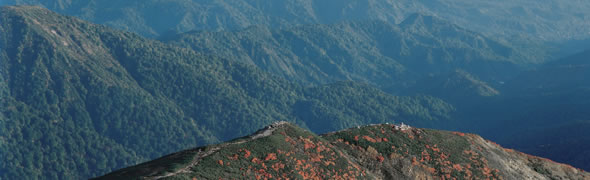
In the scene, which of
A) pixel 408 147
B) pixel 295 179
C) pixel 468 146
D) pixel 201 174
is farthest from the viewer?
pixel 468 146

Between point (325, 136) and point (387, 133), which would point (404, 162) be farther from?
point (325, 136)

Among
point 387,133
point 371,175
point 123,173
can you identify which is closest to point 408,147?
point 387,133

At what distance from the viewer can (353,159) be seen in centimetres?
7712

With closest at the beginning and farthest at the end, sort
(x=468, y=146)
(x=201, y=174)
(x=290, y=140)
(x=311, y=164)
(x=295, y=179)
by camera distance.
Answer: (x=201, y=174) → (x=295, y=179) → (x=311, y=164) → (x=290, y=140) → (x=468, y=146)

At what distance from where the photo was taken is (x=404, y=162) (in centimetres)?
7869

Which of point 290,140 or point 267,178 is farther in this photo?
point 290,140

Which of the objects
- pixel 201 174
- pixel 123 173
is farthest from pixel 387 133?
pixel 123 173

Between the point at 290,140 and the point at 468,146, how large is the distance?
33037 mm

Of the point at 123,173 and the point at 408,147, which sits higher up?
the point at 408,147

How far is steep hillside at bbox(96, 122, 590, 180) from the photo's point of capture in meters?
63.8

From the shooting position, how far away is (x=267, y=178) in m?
63.8

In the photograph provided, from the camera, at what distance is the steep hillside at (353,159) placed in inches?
2514

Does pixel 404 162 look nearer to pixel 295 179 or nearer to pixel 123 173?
pixel 295 179

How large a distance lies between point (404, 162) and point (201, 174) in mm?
32326
